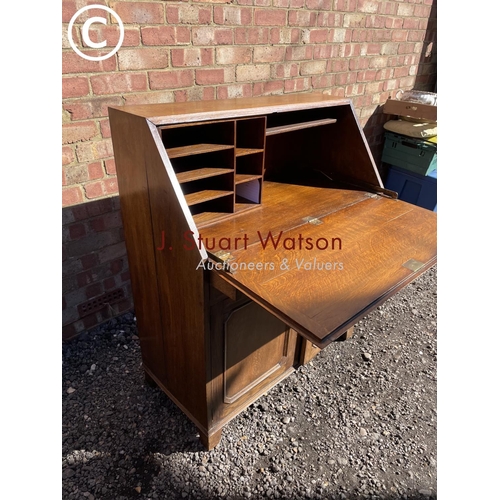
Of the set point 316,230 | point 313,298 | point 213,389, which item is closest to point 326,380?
point 213,389

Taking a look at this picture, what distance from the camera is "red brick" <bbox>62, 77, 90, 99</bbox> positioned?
1858mm

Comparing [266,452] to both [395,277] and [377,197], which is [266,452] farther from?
[377,197]

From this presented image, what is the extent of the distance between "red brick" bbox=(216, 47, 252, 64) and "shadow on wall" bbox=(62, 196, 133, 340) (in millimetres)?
1080

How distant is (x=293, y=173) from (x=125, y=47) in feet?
3.70

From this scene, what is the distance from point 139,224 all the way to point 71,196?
0.72 metres

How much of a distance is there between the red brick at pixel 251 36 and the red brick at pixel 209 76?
0.74 feet

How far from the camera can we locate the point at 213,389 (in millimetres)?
1694

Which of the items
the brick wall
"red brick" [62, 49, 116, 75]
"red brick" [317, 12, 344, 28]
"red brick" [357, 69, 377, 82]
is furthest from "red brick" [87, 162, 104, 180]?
"red brick" [357, 69, 377, 82]

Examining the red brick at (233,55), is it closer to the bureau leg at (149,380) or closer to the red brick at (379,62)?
Answer: the red brick at (379,62)

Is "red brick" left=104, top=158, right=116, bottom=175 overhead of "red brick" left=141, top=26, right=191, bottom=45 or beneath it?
beneath

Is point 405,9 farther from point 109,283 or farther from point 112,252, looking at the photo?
point 109,283

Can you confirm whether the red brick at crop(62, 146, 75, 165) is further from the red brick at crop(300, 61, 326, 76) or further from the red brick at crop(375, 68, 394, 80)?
the red brick at crop(375, 68, 394, 80)

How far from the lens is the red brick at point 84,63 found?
5.96 ft

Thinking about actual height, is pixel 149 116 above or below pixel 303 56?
below
